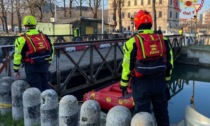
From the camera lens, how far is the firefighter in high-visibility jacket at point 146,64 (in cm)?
366

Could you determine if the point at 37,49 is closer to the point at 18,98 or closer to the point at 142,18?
the point at 18,98

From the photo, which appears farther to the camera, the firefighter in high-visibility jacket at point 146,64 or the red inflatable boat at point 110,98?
the red inflatable boat at point 110,98

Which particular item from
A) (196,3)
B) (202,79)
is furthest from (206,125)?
(196,3)

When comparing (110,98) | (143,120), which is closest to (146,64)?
(143,120)

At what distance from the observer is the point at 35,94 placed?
4551 mm

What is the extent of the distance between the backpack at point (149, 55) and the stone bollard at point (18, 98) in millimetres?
2325

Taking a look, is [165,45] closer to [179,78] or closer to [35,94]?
[35,94]

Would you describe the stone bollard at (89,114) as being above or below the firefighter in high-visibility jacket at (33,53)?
below

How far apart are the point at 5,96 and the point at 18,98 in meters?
0.38

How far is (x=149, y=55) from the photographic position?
12.0 ft

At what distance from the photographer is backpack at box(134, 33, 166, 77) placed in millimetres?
3635

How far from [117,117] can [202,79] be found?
14.0m

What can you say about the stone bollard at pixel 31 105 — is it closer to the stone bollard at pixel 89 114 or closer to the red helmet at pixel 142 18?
the stone bollard at pixel 89 114

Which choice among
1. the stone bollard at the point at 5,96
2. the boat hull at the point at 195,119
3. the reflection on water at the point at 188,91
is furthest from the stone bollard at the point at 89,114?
the reflection on water at the point at 188,91
